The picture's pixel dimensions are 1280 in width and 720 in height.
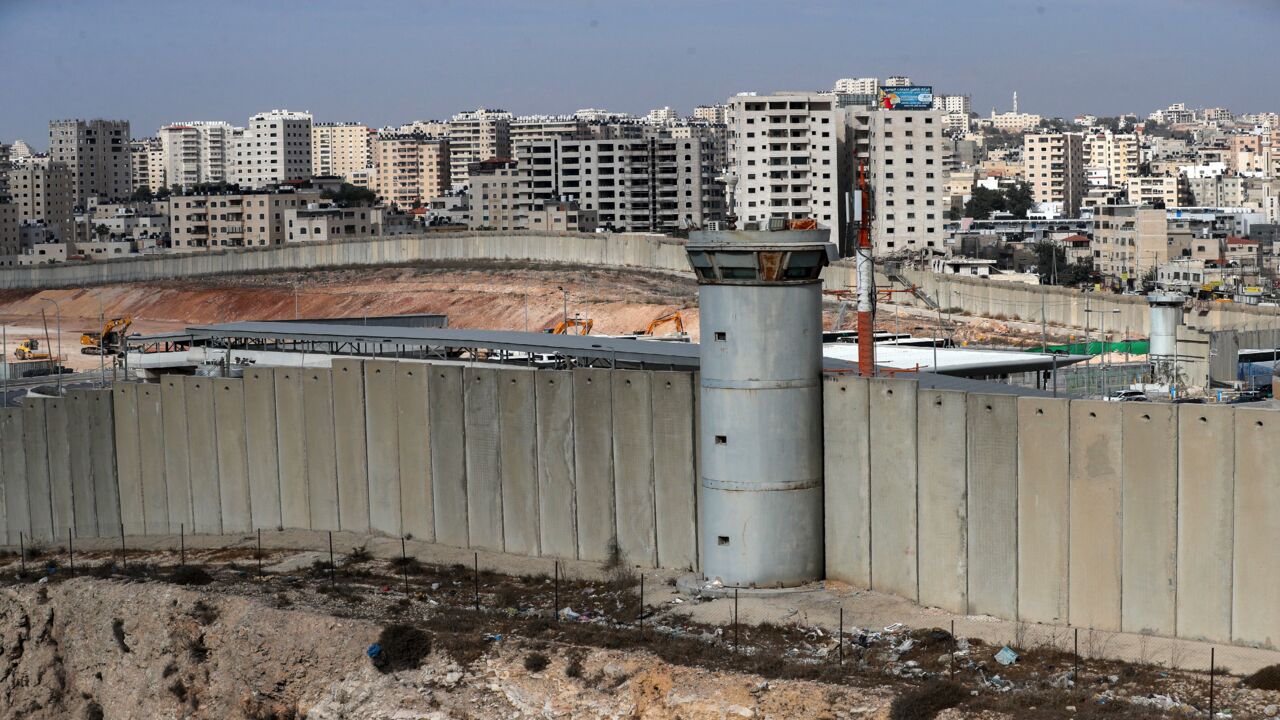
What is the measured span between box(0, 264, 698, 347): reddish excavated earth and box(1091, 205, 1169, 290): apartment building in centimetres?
4682

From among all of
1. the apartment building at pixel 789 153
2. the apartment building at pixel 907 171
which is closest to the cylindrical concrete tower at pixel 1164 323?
the apartment building at pixel 907 171

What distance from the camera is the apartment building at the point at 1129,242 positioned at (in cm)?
13325

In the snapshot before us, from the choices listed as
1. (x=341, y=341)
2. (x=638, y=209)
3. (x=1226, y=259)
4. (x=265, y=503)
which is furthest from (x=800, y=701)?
(x=638, y=209)

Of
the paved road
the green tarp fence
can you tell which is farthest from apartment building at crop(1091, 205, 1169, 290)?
the paved road

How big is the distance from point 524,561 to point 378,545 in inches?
166

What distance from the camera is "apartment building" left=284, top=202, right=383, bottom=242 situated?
172 metres

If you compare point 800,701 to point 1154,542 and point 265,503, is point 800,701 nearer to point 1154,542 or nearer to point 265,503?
point 1154,542

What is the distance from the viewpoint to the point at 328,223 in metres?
172

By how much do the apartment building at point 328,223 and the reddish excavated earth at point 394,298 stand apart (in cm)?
3601

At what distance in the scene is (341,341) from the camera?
1816 inches

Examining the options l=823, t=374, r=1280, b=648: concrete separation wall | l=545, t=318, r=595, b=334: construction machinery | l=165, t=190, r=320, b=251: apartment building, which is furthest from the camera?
l=165, t=190, r=320, b=251: apartment building

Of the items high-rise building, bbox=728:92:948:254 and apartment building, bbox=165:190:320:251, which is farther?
apartment building, bbox=165:190:320:251

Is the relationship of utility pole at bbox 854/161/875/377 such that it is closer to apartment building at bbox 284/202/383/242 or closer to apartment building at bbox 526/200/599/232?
apartment building at bbox 526/200/599/232

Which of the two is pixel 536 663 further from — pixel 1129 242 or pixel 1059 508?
pixel 1129 242
